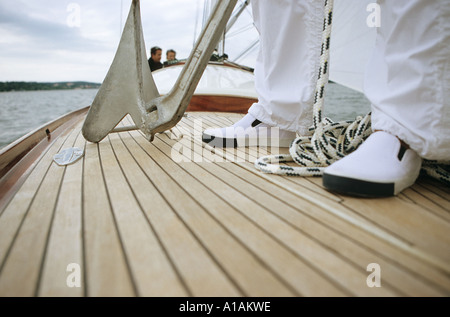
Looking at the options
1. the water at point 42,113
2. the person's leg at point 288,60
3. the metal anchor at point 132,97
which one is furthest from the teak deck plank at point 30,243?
the water at point 42,113

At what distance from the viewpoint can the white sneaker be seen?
1.21 meters

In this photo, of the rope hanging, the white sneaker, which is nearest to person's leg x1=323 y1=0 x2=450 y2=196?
the rope hanging

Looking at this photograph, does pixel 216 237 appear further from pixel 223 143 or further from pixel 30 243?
pixel 223 143

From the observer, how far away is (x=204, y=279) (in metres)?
0.41

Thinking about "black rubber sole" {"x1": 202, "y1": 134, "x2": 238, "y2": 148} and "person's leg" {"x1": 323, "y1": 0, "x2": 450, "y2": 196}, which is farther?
"black rubber sole" {"x1": 202, "y1": 134, "x2": 238, "y2": 148}

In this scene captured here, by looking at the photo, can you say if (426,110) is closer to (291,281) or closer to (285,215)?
(285,215)

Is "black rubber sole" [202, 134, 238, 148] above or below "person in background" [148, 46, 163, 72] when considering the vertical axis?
below

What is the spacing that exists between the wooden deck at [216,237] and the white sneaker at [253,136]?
1.21 feet

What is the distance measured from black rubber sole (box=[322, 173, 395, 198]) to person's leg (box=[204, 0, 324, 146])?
46 centimetres

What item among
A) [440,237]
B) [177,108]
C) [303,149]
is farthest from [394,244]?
[177,108]

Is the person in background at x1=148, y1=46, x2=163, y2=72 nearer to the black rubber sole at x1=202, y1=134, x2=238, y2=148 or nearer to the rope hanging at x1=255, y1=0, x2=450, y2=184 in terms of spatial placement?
the black rubber sole at x1=202, y1=134, x2=238, y2=148

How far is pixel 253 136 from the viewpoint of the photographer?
47.7 inches

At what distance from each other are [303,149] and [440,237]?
59 centimetres

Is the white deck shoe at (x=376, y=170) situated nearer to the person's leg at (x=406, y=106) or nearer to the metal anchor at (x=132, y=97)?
the person's leg at (x=406, y=106)
